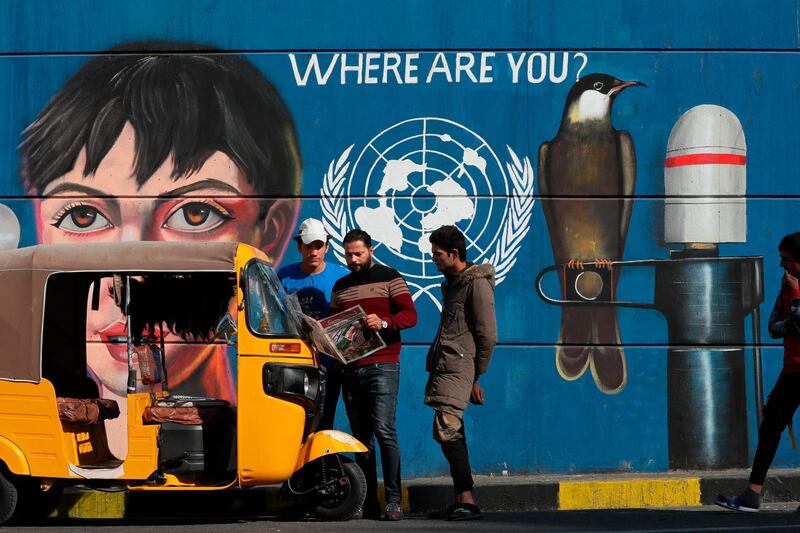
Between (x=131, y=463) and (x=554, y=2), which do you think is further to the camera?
(x=554, y=2)

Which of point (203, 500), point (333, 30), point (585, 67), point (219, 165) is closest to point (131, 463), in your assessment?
point (203, 500)

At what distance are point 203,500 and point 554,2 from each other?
433 centimetres

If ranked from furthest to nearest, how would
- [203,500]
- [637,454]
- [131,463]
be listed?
[637,454]
[203,500]
[131,463]

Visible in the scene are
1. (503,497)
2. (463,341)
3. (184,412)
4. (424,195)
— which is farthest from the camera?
(424,195)

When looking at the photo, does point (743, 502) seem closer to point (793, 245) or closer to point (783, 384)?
point (783, 384)

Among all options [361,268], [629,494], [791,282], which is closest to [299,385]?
[361,268]

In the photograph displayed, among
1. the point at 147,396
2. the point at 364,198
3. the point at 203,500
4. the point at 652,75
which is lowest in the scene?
the point at 203,500

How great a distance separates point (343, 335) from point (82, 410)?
61.1 inches

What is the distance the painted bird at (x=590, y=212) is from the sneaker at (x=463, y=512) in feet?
6.65

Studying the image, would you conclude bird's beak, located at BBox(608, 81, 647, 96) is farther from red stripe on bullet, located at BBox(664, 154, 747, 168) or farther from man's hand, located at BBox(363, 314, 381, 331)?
man's hand, located at BBox(363, 314, 381, 331)

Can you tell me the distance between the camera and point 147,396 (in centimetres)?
792

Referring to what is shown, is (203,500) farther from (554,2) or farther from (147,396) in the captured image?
(554,2)

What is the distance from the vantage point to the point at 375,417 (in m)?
7.92

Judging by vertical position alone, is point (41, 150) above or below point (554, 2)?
below
